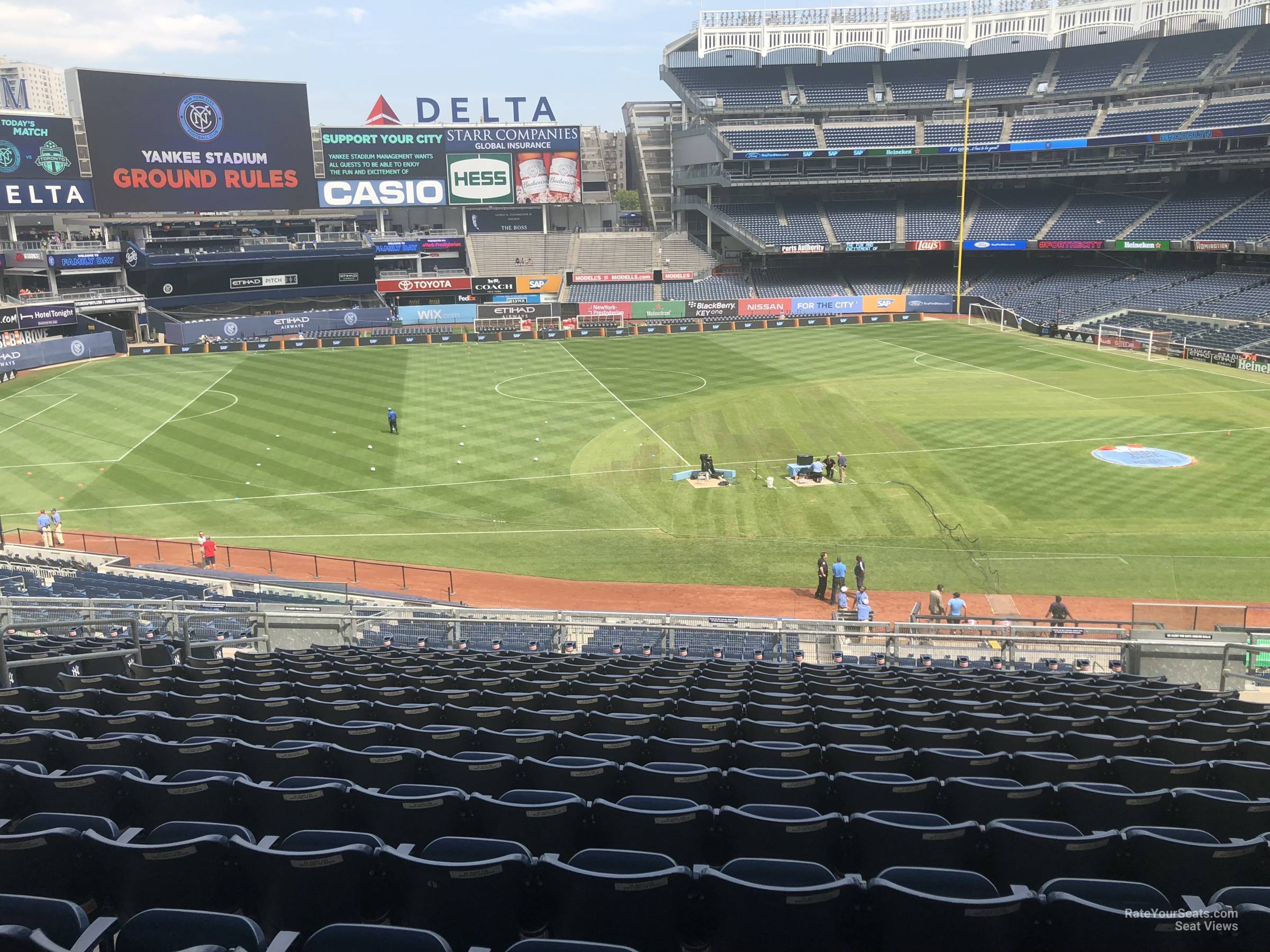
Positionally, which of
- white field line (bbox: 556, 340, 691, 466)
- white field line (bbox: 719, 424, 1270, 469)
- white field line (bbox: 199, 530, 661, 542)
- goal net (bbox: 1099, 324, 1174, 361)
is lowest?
white field line (bbox: 199, 530, 661, 542)

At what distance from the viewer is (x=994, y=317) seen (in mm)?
81250

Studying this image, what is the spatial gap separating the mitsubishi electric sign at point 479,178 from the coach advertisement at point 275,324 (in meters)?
18.4

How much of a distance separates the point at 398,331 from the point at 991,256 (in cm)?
5599

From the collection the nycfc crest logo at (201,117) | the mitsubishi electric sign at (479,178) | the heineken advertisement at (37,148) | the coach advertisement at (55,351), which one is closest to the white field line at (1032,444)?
the coach advertisement at (55,351)

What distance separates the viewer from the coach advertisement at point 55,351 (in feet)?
211

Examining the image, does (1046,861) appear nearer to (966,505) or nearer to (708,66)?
(966,505)

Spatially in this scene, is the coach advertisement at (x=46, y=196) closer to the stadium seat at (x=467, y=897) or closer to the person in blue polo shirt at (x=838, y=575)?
the person in blue polo shirt at (x=838, y=575)

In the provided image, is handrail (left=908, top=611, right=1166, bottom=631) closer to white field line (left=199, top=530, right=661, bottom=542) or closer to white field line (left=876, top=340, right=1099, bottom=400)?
white field line (left=199, top=530, right=661, bottom=542)

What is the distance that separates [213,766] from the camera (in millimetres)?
8680

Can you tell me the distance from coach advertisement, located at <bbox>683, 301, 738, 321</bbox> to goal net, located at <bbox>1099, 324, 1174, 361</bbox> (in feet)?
95.8

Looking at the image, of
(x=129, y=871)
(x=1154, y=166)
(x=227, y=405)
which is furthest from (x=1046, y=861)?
(x=1154, y=166)

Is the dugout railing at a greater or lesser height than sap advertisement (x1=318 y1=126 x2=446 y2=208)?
lesser

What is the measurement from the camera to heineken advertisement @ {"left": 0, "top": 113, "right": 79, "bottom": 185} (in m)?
74.9

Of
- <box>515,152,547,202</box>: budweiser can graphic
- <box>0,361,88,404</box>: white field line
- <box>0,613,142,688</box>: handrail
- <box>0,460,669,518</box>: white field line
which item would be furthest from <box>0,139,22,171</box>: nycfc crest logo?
<box>0,613,142,688</box>: handrail
